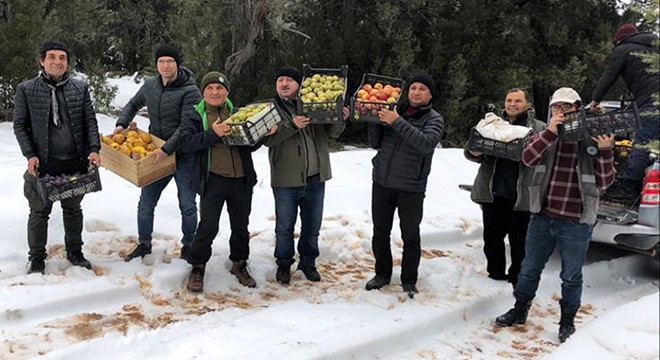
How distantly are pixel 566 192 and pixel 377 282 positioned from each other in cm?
182

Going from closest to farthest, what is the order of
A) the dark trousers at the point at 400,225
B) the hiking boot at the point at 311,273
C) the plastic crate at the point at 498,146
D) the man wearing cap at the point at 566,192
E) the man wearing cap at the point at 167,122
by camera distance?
1. the man wearing cap at the point at 566,192
2. the plastic crate at the point at 498,146
3. the dark trousers at the point at 400,225
4. the man wearing cap at the point at 167,122
5. the hiking boot at the point at 311,273

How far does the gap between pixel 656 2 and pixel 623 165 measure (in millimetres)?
3296

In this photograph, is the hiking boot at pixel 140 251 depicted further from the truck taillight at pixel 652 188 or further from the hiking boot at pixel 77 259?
the truck taillight at pixel 652 188

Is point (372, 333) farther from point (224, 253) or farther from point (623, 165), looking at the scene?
point (623, 165)

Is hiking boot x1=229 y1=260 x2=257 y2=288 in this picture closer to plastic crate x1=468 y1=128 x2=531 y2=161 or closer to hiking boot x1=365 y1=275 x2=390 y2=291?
hiking boot x1=365 y1=275 x2=390 y2=291

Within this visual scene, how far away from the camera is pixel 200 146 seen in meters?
4.85

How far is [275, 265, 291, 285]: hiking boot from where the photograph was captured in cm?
540

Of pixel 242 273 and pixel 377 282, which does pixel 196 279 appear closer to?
pixel 242 273

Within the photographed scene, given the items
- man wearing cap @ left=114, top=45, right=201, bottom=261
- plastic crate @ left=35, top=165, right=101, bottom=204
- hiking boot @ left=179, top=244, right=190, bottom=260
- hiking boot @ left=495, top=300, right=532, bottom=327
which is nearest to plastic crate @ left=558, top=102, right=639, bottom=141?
hiking boot @ left=495, top=300, right=532, bottom=327

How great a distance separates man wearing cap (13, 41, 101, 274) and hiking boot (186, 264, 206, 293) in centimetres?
92

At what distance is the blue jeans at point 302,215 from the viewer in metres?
5.27

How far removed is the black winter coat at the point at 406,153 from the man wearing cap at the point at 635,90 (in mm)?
2048

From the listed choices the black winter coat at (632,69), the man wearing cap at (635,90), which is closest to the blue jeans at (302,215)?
the man wearing cap at (635,90)

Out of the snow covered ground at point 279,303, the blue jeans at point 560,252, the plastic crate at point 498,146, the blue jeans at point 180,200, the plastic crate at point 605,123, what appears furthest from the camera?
the blue jeans at point 180,200
